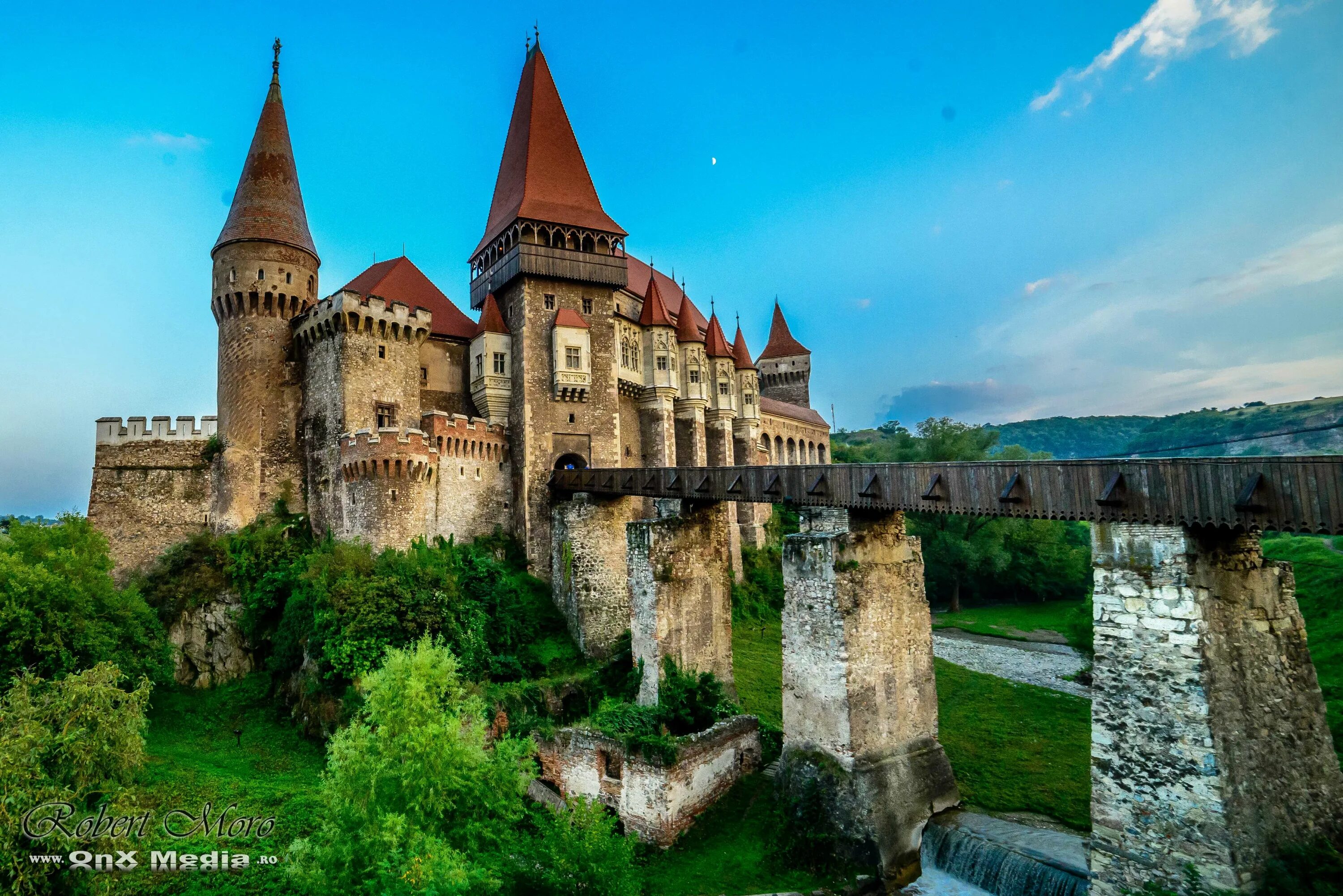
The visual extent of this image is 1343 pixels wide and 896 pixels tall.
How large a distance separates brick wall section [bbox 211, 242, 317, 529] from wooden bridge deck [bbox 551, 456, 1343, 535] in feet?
62.8

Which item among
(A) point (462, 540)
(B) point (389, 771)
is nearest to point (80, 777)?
(B) point (389, 771)

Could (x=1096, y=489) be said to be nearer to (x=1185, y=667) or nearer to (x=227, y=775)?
(x=1185, y=667)

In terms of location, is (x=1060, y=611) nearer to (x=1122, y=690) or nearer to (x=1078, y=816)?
(x=1078, y=816)

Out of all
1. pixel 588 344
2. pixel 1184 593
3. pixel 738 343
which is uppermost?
pixel 738 343

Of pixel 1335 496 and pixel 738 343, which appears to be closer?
pixel 1335 496

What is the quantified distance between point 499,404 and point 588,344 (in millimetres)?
4517

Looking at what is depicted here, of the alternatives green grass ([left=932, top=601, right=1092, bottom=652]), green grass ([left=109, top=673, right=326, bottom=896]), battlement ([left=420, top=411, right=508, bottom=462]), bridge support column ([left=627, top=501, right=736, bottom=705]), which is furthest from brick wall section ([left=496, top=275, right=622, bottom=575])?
green grass ([left=932, top=601, right=1092, bottom=652])

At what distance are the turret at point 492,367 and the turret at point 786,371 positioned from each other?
36.2 metres

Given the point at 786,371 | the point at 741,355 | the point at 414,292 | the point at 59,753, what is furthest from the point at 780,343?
the point at 59,753

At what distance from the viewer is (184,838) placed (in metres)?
13.0

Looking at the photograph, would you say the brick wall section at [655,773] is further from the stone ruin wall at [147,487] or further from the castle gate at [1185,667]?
the stone ruin wall at [147,487]

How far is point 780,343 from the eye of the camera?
64.1m

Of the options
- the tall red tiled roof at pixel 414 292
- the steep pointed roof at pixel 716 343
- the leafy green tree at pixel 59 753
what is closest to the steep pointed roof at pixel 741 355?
the steep pointed roof at pixel 716 343

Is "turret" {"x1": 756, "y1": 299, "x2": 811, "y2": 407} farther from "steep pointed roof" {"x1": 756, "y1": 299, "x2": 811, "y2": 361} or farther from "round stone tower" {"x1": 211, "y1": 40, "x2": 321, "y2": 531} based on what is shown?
"round stone tower" {"x1": 211, "y1": 40, "x2": 321, "y2": 531}
